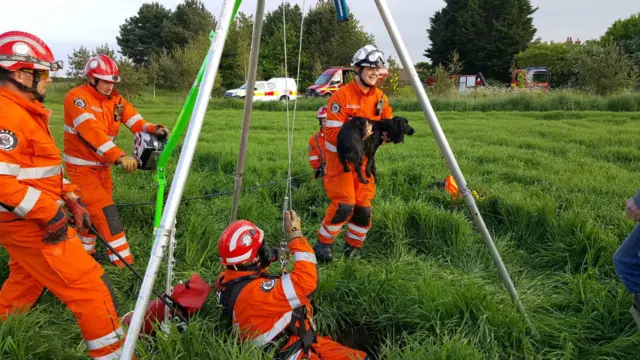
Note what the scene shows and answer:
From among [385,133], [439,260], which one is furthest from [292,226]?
[439,260]

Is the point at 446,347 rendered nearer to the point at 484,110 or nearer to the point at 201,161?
the point at 201,161

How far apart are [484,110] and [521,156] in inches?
366

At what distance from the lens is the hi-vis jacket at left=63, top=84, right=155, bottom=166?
3971 millimetres

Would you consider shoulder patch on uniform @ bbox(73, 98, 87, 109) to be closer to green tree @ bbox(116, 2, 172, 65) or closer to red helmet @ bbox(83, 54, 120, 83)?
red helmet @ bbox(83, 54, 120, 83)

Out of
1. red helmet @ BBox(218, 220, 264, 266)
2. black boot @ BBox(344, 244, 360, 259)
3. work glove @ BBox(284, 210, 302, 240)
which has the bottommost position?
black boot @ BBox(344, 244, 360, 259)

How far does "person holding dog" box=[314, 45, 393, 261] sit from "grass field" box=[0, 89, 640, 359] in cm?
26

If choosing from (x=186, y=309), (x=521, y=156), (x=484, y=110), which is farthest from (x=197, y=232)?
(x=484, y=110)

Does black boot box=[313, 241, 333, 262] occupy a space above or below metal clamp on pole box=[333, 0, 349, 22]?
below

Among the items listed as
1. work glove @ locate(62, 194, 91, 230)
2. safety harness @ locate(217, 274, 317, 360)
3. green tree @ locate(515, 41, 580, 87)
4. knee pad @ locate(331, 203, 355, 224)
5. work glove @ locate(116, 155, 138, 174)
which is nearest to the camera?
safety harness @ locate(217, 274, 317, 360)

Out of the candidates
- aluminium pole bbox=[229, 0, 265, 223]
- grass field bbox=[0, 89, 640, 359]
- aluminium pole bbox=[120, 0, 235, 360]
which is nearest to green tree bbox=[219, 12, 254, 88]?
grass field bbox=[0, 89, 640, 359]

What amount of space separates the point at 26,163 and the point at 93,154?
60.6 inches

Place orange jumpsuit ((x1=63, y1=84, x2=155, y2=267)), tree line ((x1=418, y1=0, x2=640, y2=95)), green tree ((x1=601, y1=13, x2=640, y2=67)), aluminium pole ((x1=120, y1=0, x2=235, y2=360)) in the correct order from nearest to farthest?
1. aluminium pole ((x1=120, y1=0, x2=235, y2=360))
2. orange jumpsuit ((x1=63, y1=84, x2=155, y2=267))
3. green tree ((x1=601, y1=13, x2=640, y2=67))
4. tree line ((x1=418, y1=0, x2=640, y2=95))

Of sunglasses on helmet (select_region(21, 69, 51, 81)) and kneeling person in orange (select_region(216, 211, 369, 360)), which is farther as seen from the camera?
sunglasses on helmet (select_region(21, 69, 51, 81))

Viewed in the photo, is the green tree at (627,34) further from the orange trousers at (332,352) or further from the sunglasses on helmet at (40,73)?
the sunglasses on helmet at (40,73)
